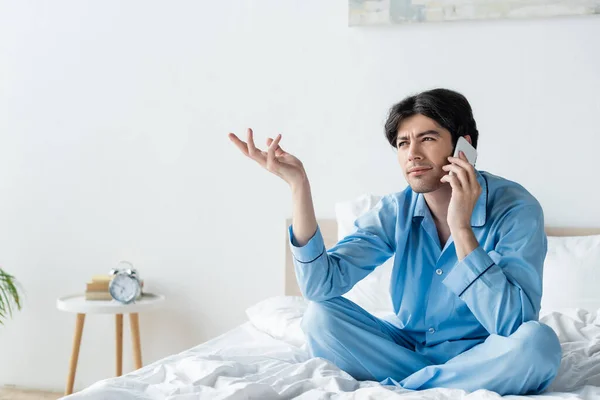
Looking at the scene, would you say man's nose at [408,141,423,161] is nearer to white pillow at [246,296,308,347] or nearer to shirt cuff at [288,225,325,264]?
shirt cuff at [288,225,325,264]

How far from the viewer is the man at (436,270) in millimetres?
1692

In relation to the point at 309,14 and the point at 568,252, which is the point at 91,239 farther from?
the point at 568,252

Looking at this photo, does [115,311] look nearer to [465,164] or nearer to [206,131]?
[206,131]

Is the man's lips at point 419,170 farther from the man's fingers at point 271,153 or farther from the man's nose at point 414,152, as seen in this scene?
the man's fingers at point 271,153

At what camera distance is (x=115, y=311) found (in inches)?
122

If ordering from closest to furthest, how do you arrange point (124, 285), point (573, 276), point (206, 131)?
1. point (573, 276)
2. point (124, 285)
3. point (206, 131)

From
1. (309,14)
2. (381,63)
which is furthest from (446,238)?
(309,14)

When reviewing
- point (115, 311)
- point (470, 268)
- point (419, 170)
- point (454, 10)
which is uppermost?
point (454, 10)

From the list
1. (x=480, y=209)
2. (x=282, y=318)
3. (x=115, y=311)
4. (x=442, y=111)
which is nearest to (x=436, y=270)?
(x=480, y=209)

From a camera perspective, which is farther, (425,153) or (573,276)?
(573,276)

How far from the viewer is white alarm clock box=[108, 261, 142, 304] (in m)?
3.19

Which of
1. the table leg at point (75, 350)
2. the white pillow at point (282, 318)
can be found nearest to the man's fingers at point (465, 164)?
the white pillow at point (282, 318)

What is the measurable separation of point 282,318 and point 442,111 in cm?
87

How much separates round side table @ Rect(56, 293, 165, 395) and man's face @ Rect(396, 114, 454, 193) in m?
1.59
